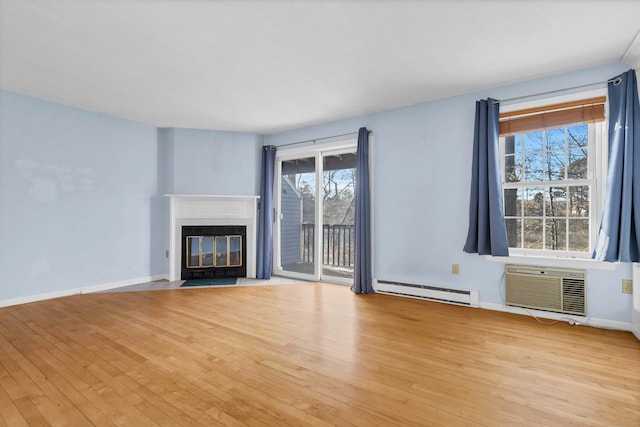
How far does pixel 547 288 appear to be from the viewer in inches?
120

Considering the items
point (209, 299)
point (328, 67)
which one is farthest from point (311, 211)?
point (328, 67)

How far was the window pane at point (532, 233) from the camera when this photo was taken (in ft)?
10.7

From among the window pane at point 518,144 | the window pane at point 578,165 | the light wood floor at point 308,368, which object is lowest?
the light wood floor at point 308,368

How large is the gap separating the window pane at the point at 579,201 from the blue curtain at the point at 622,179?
0.32m

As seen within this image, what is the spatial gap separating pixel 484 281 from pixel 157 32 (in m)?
3.93

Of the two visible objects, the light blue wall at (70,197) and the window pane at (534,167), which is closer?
the window pane at (534,167)

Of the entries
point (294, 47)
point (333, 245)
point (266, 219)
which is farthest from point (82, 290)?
point (294, 47)

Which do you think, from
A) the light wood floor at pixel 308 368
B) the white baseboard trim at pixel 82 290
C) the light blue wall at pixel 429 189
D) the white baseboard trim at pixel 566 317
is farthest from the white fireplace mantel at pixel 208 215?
the white baseboard trim at pixel 566 317

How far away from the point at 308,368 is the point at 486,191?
8.50ft

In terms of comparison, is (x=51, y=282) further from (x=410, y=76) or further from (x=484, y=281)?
(x=484, y=281)

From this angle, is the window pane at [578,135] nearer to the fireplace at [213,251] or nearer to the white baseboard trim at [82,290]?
the fireplace at [213,251]

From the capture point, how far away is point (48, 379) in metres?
1.93

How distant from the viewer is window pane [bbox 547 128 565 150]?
124 inches

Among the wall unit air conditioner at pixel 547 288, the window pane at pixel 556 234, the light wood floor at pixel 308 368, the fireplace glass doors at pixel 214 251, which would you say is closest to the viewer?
the light wood floor at pixel 308 368
